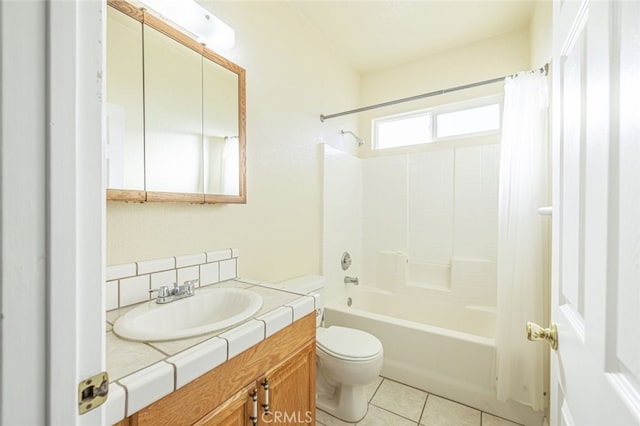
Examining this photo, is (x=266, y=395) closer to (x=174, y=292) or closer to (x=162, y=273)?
(x=174, y=292)

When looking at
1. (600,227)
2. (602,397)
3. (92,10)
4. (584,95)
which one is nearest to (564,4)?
(584,95)

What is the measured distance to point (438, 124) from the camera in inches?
107

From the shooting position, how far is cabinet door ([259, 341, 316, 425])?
0.97 meters

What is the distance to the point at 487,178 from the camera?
238 cm

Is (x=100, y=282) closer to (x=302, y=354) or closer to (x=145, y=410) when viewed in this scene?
(x=145, y=410)

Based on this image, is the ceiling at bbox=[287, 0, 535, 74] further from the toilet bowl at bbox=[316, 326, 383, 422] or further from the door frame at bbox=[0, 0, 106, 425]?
the toilet bowl at bbox=[316, 326, 383, 422]

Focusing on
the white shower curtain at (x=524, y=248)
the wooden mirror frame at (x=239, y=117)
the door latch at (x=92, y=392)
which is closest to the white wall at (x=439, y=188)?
the white shower curtain at (x=524, y=248)

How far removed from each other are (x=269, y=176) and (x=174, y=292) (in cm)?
93

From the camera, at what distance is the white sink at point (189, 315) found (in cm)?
80

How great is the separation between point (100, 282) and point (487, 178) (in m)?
2.71

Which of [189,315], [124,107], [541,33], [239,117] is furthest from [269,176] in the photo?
[541,33]

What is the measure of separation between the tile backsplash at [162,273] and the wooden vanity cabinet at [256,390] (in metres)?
0.55

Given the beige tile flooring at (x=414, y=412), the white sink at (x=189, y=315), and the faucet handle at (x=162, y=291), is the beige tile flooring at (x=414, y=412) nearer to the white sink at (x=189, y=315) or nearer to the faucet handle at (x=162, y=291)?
the white sink at (x=189, y=315)

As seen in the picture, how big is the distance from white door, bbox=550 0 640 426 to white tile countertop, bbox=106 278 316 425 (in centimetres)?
81
